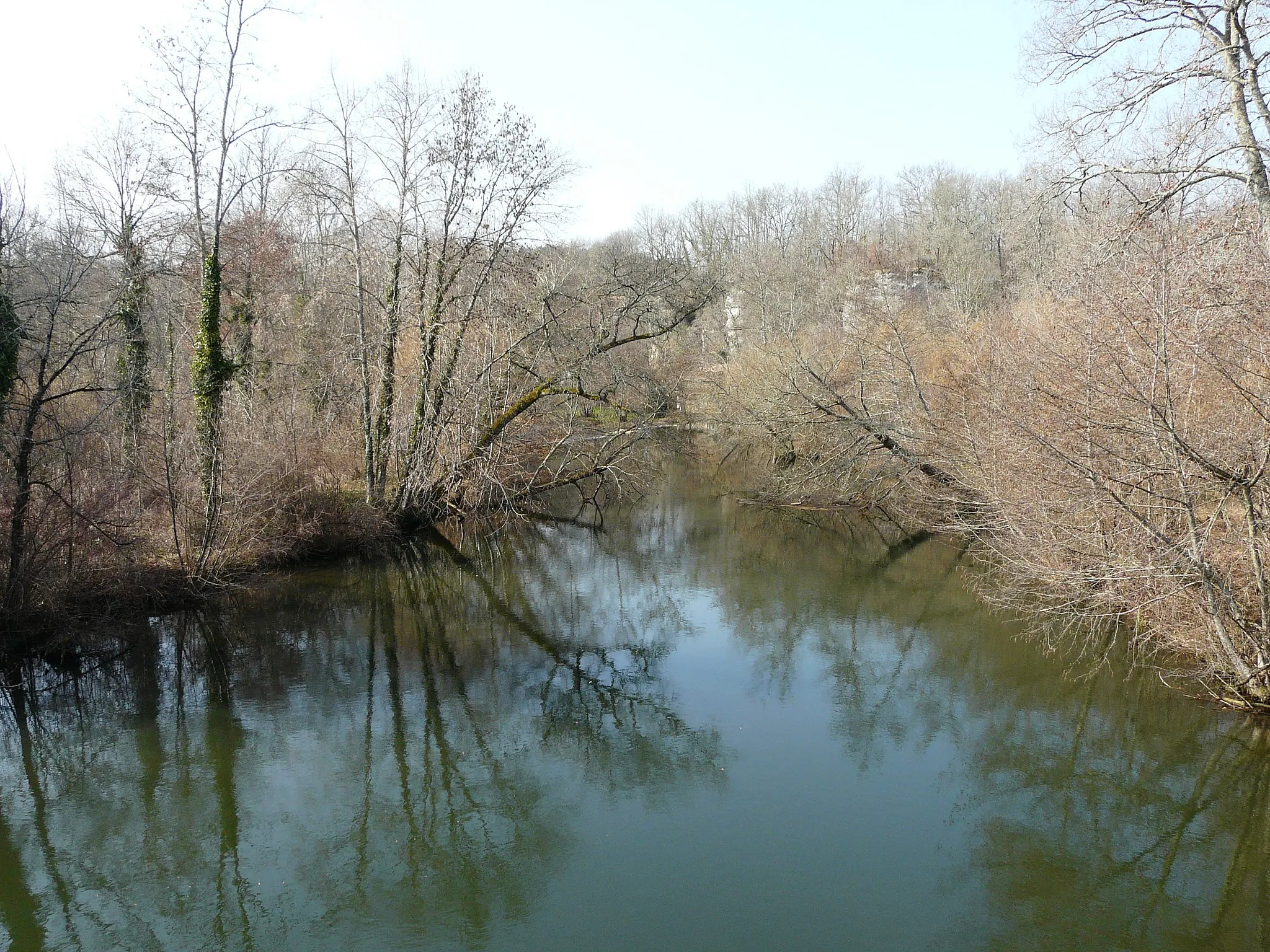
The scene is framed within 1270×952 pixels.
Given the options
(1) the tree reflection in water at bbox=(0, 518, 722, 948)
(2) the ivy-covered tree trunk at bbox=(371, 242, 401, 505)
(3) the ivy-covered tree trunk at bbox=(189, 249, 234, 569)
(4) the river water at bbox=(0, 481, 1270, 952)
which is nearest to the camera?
(4) the river water at bbox=(0, 481, 1270, 952)

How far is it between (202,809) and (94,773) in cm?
154

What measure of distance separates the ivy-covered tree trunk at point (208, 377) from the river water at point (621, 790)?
2.16 m

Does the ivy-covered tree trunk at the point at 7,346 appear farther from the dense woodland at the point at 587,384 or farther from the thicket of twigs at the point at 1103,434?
the thicket of twigs at the point at 1103,434

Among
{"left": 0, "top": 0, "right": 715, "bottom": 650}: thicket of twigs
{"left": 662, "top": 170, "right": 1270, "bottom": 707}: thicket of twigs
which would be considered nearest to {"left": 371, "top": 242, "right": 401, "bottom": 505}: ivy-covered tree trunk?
{"left": 0, "top": 0, "right": 715, "bottom": 650}: thicket of twigs

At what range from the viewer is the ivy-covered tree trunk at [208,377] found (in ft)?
44.4

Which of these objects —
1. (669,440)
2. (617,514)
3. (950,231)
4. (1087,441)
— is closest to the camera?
(1087,441)

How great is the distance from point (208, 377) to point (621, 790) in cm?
1014

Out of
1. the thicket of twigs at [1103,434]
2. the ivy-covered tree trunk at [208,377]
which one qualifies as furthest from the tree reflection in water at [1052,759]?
the ivy-covered tree trunk at [208,377]

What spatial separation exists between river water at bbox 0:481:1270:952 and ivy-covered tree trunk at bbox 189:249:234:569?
85.1 inches

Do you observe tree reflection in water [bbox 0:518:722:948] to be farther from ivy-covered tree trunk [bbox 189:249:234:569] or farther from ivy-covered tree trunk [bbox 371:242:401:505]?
ivy-covered tree trunk [bbox 371:242:401:505]

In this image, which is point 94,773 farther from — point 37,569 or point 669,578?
point 669,578

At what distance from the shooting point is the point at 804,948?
5.61 metres

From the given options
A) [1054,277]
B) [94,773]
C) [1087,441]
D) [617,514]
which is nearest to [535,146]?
[617,514]

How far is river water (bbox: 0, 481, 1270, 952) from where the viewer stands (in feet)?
19.5
